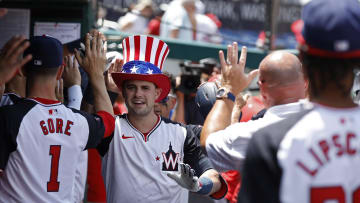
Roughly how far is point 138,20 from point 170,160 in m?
6.43

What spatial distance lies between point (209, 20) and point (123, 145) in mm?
6084

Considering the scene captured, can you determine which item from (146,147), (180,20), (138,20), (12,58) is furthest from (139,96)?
(138,20)

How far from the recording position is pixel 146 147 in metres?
4.24

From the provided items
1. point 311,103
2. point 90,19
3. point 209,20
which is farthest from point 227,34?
point 311,103

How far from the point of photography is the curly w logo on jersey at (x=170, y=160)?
4.22 meters

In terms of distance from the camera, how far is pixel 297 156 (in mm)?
2188

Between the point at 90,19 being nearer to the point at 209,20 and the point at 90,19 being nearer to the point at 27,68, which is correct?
the point at 27,68

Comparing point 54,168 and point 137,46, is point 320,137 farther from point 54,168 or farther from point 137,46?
point 137,46

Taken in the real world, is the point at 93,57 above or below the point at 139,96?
above

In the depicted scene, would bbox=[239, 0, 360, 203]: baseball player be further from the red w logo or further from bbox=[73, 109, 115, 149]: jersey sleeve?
the red w logo

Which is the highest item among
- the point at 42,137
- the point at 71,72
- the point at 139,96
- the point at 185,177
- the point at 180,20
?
the point at 180,20

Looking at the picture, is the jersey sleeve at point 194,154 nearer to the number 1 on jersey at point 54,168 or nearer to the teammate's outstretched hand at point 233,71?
the number 1 on jersey at point 54,168

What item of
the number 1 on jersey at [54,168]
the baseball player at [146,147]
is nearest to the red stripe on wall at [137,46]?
the baseball player at [146,147]

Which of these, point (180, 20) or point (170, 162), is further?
point (180, 20)
